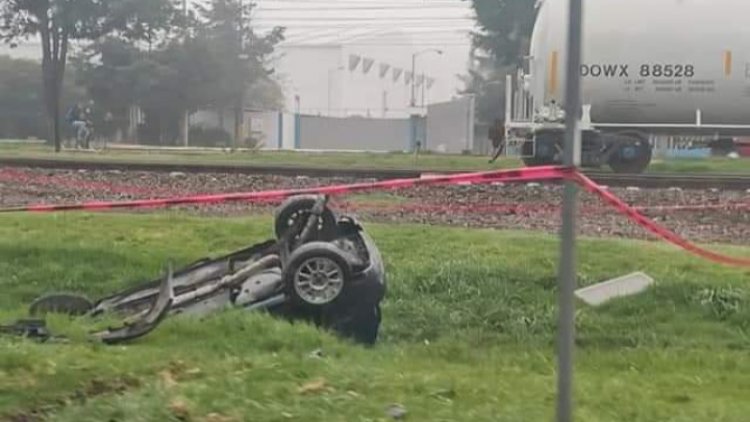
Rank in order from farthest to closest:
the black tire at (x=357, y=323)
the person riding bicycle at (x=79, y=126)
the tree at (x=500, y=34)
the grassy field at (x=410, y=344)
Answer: the tree at (x=500, y=34) < the person riding bicycle at (x=79, y=126) < the black tire at (x=357, y=323) < the grassy field at (x=410, y=344)

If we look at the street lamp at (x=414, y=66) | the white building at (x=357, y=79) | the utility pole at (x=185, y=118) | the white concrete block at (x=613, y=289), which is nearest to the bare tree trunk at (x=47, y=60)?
the utility pole at (x=185, y=118)

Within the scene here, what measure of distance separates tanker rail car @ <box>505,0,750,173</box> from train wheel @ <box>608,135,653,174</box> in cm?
2

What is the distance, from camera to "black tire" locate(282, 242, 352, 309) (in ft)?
25.6

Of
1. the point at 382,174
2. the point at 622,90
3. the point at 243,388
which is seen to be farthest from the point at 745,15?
the point at 243,388

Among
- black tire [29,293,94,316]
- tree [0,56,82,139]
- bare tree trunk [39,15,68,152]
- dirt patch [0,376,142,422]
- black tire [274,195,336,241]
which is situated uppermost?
bare tree trunk [39,15,68,152]

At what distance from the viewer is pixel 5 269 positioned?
10.5 m

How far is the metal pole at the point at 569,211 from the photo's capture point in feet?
13.8

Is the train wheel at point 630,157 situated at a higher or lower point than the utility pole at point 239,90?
lower

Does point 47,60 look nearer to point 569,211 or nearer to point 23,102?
point 23,102

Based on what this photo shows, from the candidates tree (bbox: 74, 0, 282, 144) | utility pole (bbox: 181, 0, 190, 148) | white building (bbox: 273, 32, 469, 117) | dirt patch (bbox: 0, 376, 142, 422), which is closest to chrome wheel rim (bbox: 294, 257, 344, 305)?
dirt patch (bbox: 0, 376, 142, 422)

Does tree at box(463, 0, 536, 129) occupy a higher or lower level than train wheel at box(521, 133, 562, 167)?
higher

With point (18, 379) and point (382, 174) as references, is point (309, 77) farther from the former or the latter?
point (18, 379)

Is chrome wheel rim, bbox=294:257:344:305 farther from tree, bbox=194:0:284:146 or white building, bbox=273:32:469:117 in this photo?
white building, bbox=273:32:469:117

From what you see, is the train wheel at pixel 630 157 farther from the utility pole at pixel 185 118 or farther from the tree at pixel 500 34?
the utility pole at pixel 185 118
